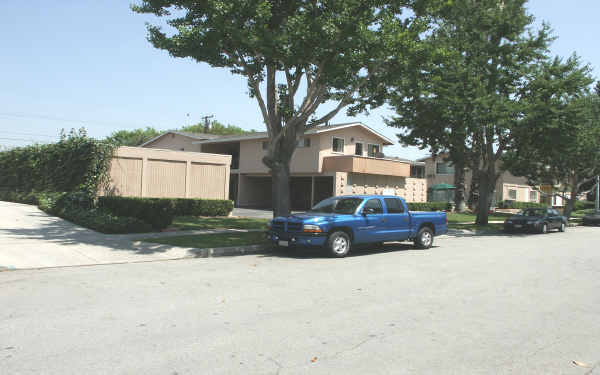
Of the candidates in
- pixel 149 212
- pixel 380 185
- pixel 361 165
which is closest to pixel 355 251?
pixel 149 212

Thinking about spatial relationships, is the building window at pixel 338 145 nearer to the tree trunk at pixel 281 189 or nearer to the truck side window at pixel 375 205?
the tree trunk at pixel 281 189

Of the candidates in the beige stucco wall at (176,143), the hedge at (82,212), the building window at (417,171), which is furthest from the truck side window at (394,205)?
the beige stucco wall at (176,143)

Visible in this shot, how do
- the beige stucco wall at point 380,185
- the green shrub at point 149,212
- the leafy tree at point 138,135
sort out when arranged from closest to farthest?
the green shrub at point 149,212 → the beige stucco wall at point 380,185 → the leafy tree at point 138,135

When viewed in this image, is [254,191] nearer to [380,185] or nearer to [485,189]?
[380,185]

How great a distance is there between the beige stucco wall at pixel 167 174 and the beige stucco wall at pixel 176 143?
51.3ft

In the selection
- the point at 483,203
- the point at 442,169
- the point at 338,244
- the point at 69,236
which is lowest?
the point at 69,236

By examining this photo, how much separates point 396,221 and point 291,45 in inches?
237

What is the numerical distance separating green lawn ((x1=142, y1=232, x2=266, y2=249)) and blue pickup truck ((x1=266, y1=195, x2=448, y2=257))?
1380 millimetres

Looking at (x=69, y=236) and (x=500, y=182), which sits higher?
(x=500, y=182)

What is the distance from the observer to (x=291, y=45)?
1380 cm

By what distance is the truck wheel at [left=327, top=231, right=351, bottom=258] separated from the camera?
1222 centimetres

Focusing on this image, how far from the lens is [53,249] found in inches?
470

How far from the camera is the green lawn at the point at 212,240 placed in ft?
44.0

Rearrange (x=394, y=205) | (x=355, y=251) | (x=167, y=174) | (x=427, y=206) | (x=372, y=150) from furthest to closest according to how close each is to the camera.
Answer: (x=372, y=150) → (x=427, y=206) → (x=167, y=174) → (x=394, y=205) → (x=355, y=251)
